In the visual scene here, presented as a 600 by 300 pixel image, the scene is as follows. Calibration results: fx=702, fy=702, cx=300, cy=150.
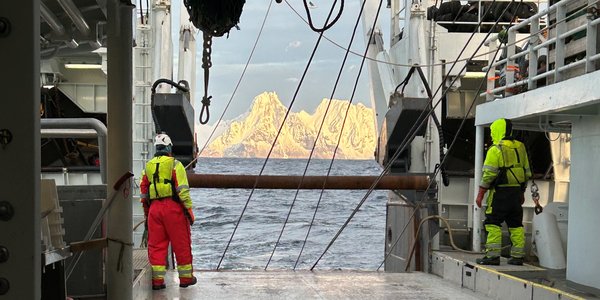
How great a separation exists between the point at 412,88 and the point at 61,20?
8.85 meters

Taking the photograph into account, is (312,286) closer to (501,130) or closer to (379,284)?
(379,284)

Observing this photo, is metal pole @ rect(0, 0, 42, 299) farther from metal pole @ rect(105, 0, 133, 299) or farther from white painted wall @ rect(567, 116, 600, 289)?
white painted wall @ rect(567, 116, 600, 289)

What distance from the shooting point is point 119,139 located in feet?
11.6

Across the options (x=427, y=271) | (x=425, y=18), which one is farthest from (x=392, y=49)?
(x=427, y=271)

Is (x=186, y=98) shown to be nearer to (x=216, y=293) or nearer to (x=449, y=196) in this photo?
(x=216, y=293)

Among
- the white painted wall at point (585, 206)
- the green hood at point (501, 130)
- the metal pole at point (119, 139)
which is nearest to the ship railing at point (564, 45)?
the green hood at point (501, 130)

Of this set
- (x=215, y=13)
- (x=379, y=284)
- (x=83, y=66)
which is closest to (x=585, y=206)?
(x=379, y=284)

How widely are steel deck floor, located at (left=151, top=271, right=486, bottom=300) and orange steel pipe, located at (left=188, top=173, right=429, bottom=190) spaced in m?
1.56

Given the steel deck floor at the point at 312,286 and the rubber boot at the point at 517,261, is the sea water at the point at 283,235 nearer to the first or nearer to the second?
the steel deck floor at the point at 312,286

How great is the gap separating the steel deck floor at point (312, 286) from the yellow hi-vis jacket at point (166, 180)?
100 cm

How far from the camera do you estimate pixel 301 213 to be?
→ 126 ft

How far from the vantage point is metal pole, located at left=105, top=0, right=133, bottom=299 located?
3.44 metres

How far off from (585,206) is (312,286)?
2991 millimetres

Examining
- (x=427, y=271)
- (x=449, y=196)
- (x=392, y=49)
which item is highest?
(x=392, y=49)
